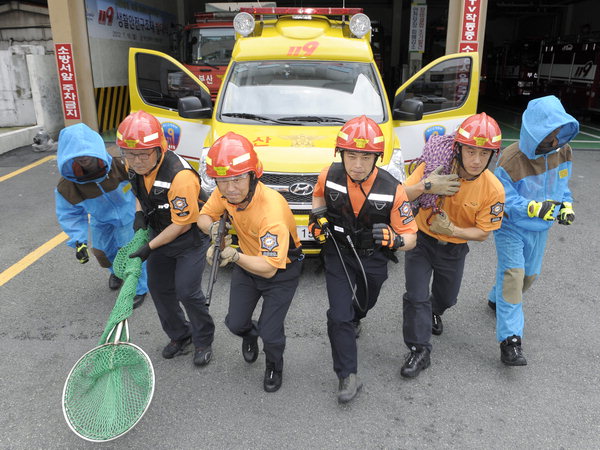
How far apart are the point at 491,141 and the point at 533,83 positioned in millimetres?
20220

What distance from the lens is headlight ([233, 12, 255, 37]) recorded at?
5918 millimetres

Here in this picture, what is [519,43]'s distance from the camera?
2175 centimetres

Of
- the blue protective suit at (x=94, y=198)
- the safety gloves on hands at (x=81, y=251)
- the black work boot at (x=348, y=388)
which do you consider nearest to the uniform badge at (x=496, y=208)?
the black work boot at (x=348, y=388)

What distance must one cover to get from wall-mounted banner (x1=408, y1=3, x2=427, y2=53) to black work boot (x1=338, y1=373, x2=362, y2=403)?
14977 mm

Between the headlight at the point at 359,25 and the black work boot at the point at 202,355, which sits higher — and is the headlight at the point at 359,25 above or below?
above

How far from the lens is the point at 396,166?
189 inches

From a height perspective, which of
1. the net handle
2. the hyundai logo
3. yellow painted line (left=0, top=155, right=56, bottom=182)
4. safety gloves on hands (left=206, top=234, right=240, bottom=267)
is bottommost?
yellow painted line (left=0, top=155, right=56, bottom=182)

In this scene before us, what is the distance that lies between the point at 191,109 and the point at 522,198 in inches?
144

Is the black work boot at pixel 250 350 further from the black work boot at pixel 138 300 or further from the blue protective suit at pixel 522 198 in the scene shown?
the blue protective suit at pixel 522 198

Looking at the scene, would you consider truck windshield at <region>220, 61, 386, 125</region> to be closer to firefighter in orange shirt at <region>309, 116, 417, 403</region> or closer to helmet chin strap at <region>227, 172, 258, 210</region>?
firefighter in orange shirt at <region>309, 116, 417, 403</region>

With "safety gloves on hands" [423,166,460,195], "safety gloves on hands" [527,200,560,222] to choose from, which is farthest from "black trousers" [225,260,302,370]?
"safety gloves on hands" [527,200,560,222]

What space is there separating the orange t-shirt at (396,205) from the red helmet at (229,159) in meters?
0.67

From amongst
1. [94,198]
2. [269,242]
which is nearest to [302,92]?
[94,198]

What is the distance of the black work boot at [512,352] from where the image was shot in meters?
3.49
